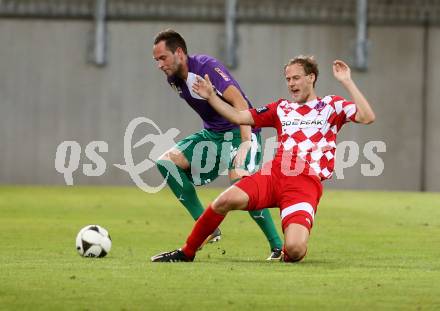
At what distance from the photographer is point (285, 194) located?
8.16 m

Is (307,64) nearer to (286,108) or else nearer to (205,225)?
(286,108)

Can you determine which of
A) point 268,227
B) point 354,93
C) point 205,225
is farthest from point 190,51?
point 354,93

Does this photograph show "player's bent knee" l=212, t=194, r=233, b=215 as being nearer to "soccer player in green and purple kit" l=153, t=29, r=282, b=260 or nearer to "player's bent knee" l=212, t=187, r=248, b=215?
"player's bent knee" l=212, t=187, r=248, b=215

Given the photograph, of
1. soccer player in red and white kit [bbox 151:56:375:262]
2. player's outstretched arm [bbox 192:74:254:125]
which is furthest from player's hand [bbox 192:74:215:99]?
soccer player in red and white kit [bbox 151:56:375:262]

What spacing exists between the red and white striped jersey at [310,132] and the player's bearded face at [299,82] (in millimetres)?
61

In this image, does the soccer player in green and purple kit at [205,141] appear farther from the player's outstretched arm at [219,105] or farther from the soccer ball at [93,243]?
the soccer ball at [93,243]

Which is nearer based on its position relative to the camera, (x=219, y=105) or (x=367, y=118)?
(x=367, y=118)

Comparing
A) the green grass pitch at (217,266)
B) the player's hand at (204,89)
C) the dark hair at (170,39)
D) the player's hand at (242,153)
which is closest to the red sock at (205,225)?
the green grass pitch at (217,266)

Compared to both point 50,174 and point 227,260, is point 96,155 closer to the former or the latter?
point 50,174

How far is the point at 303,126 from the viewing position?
27.2ft

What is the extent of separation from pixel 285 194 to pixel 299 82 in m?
0.84

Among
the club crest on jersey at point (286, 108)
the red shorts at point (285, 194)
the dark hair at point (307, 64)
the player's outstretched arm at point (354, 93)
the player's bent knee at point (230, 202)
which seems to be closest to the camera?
the player's outstretched arm at point (354, 93)

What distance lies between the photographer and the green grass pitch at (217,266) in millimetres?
6176

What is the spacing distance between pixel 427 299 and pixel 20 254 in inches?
157
